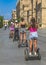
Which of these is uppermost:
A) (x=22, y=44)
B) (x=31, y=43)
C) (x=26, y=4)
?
(x=31, y=43)

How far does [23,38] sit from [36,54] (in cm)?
624

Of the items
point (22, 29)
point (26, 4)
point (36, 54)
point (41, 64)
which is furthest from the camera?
point (26, 4)

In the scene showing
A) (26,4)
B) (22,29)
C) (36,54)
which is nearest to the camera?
(36,54)

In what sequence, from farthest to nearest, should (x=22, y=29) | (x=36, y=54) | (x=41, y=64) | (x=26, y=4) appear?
(x=26, y=4)
(x=22, y=29)
(x=36, y=54)
(x=41, y=64)

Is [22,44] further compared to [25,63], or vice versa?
[22,44]

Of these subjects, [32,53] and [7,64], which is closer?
[7,64]

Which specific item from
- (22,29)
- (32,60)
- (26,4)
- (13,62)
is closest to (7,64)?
(13,62)

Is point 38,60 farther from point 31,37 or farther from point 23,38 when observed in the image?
point 23,38

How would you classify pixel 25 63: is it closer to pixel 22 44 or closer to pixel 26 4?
pixel 22 44

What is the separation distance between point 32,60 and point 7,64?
1401 mm

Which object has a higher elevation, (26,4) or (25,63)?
(25,63)

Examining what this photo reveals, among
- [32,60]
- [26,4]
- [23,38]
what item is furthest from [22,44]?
[26,4]

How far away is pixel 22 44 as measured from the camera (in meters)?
20.1

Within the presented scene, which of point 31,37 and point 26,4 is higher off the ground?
point 31,37
